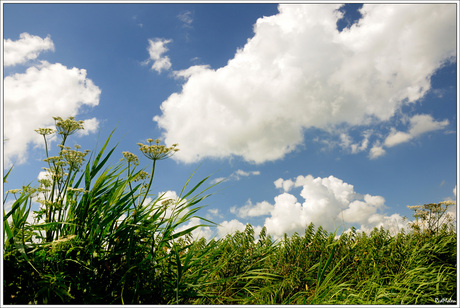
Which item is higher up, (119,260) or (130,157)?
(130,157)

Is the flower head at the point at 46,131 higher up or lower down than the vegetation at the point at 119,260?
higher up

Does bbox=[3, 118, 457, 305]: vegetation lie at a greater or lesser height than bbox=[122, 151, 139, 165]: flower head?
lesser

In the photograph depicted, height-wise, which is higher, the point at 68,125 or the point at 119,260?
the point at 68,125

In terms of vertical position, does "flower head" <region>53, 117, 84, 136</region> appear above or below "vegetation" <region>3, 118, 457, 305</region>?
above

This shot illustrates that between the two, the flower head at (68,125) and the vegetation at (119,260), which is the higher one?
the flower head at (68,125)

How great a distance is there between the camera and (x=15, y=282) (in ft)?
10.2

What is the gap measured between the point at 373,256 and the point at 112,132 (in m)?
4.76

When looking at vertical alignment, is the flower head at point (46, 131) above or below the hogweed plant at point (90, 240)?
above

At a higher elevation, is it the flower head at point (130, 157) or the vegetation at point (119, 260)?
the flower head at point (130, 157)

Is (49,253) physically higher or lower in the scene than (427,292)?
higher

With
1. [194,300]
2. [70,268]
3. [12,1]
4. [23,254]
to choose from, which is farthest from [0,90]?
[194,300]

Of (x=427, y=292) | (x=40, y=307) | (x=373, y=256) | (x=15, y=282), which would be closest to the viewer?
(x=40, y=307)

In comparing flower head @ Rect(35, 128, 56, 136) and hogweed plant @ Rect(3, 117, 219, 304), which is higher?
flower head @ Rect(35, 128, 56, 136)

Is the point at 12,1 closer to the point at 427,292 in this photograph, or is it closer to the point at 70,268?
the point at 70,268
